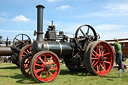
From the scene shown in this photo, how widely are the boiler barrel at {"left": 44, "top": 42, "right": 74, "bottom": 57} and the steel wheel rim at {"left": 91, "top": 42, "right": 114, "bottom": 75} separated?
38.2 inches

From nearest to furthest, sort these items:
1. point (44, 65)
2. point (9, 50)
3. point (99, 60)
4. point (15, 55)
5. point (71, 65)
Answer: point (44, 65), point (99, 60), point (71, 65), point (15, 55), point (9, 50)

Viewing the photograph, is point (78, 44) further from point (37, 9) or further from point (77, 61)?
point (37, 9)

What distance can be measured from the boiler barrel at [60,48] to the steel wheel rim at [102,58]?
97 cm

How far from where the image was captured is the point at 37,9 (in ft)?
19.6

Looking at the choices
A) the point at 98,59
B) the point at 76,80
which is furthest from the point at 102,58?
the point at 76,80

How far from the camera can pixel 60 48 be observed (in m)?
5.87

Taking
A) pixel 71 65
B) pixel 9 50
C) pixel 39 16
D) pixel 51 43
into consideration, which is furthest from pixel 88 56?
pixel 9 50

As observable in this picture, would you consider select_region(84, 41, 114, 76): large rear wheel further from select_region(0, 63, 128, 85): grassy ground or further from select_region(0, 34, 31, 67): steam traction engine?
select_region(0, 34, 31, 67): steam traction engine

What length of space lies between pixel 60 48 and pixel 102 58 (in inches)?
70.4

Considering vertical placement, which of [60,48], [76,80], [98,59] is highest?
[60,48]

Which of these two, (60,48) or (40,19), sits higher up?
(40,19)

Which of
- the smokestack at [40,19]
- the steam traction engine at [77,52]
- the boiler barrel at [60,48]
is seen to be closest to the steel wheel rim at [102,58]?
the steam traction engine at [77,52]

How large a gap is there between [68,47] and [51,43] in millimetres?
773

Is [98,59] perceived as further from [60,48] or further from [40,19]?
[40,19]
